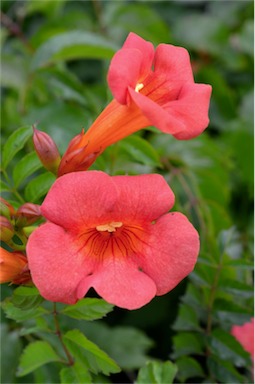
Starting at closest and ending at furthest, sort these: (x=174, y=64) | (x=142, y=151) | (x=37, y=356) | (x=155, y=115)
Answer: (x=155, y=115) → (x=174, y=64) → (x=37, y=356) → (x=142, y=151)

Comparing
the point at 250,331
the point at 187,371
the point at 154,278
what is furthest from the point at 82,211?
the point at 250,331

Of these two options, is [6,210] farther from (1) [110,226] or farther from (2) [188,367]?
(2) [188,367]

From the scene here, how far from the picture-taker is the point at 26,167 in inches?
62.9

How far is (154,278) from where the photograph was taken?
1275mm

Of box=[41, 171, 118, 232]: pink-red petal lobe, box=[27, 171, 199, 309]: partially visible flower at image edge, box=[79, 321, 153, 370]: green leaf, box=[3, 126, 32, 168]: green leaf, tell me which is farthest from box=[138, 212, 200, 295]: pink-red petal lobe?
box=[79, 321, 153, 370]: green leaf

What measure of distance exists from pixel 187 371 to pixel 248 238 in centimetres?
76

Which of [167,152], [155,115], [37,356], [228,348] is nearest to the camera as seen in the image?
[155,115]

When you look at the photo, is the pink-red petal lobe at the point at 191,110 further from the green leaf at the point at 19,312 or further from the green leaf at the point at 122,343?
the green leaf at the point at 122,343

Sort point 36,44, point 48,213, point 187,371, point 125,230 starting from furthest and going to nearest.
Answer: point 36,44
point 187,371
point 125,230
point 48,213

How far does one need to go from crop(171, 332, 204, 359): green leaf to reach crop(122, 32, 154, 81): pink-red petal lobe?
0.77 metres

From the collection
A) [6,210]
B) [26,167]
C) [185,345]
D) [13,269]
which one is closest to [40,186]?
[26,167]

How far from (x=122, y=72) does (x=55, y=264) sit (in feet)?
1.32

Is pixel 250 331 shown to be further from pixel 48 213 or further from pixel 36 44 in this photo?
pixel 36 44

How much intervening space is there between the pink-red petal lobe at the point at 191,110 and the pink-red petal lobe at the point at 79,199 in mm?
202
